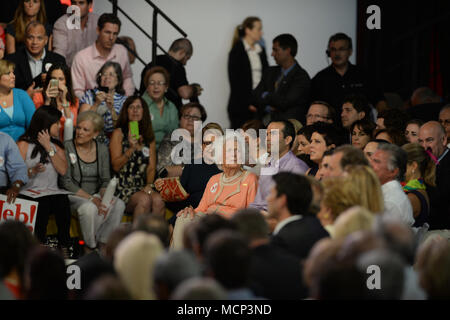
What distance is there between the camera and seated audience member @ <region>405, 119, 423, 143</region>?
585 cm

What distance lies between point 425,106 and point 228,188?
2514 mm

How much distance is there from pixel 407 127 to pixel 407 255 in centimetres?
328

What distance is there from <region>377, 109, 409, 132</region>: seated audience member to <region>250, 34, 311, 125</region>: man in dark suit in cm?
95

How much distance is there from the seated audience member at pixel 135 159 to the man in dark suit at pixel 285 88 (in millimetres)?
1211

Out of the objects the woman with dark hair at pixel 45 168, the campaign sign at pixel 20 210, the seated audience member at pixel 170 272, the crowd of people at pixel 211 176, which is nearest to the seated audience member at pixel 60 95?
the crowd of people at pixel 211 176

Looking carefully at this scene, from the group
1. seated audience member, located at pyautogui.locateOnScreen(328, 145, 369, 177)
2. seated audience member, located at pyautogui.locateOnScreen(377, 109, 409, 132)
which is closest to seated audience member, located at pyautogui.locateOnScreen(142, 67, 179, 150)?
seated audience member, located at pyautogui.locateOnScreen(377, 109, 409, 132)

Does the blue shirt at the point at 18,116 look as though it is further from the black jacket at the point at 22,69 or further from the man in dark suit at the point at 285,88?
the man in dark suit at the point at 285,88

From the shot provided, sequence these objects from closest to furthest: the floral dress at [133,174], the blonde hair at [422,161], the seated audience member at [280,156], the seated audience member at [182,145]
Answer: the blonde hair at [422,161]
the seated audience member at [280,156]
the floral dress at [133,174]
the seated audience member at [182,145]

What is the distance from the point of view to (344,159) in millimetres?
4223

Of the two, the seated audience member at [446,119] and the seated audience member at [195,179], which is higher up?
the seated audience member at [446,119]

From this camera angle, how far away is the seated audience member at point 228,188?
16.7 feet

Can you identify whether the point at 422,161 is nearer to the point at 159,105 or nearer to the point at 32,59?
the point at 159,105

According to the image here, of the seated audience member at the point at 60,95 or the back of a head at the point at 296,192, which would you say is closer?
the back of a head at the point at 296,192
